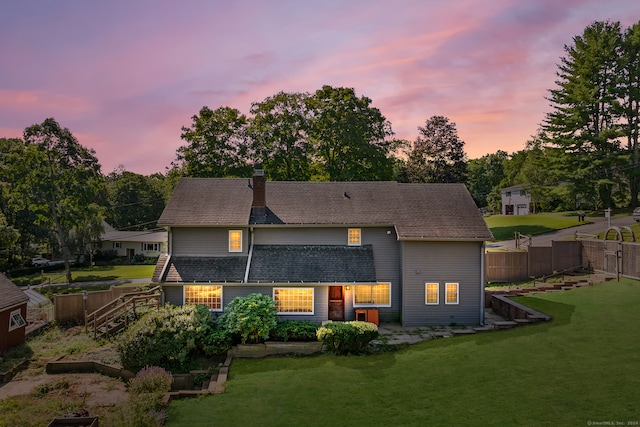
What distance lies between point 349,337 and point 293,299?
489cm

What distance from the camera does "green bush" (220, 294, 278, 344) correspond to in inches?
688

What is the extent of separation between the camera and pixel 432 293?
21.0 metres

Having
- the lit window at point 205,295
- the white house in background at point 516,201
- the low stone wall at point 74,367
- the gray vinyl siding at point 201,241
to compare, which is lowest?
the low stone wall at point 74,367

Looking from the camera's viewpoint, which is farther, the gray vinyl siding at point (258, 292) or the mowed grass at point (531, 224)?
the mowed grass at point (531, 224)

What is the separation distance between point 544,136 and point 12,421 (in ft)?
168

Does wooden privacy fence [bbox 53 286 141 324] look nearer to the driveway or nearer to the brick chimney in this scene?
the brick chimney

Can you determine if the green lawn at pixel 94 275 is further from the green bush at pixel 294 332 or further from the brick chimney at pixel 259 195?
the green bush at pixel 294 332

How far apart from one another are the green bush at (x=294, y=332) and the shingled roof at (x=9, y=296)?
1264 centimetres

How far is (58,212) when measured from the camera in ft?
132

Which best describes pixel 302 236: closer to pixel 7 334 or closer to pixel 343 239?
pixel 343 239

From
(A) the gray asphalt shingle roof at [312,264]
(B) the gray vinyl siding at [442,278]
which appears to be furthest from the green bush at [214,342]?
(B) the gray vinyl siding at [442,278]

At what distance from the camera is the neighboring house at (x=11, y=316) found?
60.6ft

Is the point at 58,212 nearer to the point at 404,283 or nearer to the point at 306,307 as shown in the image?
the point at 306,307

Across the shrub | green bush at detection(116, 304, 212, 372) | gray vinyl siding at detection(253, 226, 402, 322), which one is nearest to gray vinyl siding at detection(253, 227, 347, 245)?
gray vinyl siding at detection(253, 226, 402, 322)
